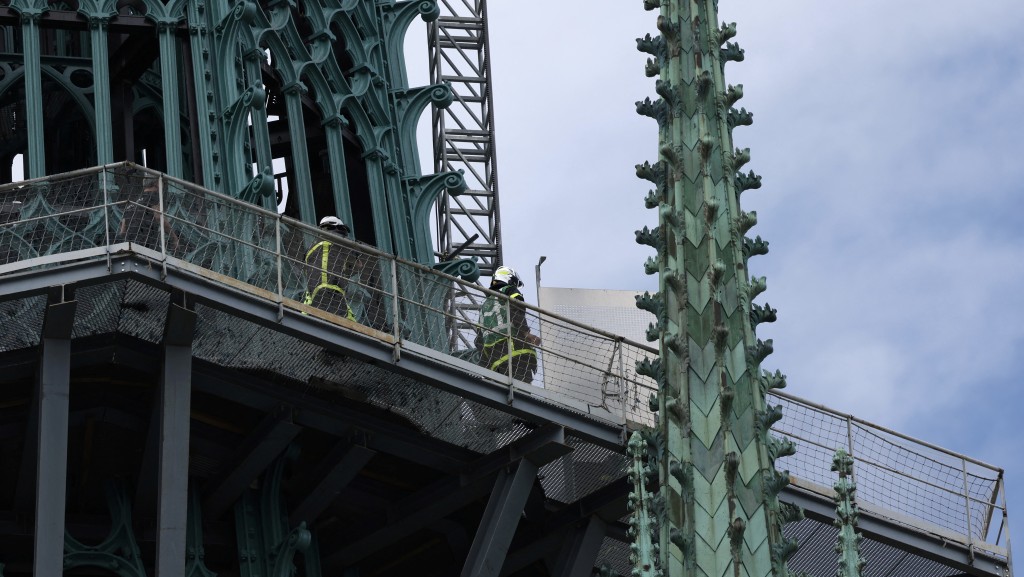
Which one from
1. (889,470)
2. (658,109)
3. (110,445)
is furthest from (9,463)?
(658,109)

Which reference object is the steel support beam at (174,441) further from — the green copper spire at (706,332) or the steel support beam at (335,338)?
the green copper spire at (706,332)

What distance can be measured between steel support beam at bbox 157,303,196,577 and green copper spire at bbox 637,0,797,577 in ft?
35.7

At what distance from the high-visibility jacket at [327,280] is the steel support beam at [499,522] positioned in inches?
134

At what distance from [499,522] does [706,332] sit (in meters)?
13.6

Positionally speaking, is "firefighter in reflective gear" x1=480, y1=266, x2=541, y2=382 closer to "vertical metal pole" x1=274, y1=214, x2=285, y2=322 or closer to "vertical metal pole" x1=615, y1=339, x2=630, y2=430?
"vertical metal pole" x1=615, y1=339, x2=630, y2=430

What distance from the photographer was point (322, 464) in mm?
35562

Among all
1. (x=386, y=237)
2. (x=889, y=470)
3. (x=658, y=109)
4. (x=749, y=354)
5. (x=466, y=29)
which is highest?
(x=466, y=29)

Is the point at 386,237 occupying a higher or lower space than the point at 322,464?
higher

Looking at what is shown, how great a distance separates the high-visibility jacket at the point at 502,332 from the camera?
111ft

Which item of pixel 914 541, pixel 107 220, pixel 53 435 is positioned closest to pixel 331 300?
pixel 107 220

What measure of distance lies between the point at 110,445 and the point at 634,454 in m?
13.4

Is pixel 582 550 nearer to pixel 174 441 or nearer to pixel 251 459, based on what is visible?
pixel 251 459

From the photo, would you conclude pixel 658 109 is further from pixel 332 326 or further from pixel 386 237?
pixel 386 237

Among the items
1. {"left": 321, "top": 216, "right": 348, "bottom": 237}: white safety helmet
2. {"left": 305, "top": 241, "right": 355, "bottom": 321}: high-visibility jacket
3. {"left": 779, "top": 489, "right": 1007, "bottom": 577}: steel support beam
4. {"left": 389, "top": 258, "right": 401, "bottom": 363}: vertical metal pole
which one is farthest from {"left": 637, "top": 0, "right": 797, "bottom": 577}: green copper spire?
{"left": 779, "top": 489, "right": 1007, "bottom": 577}: steel support beam
